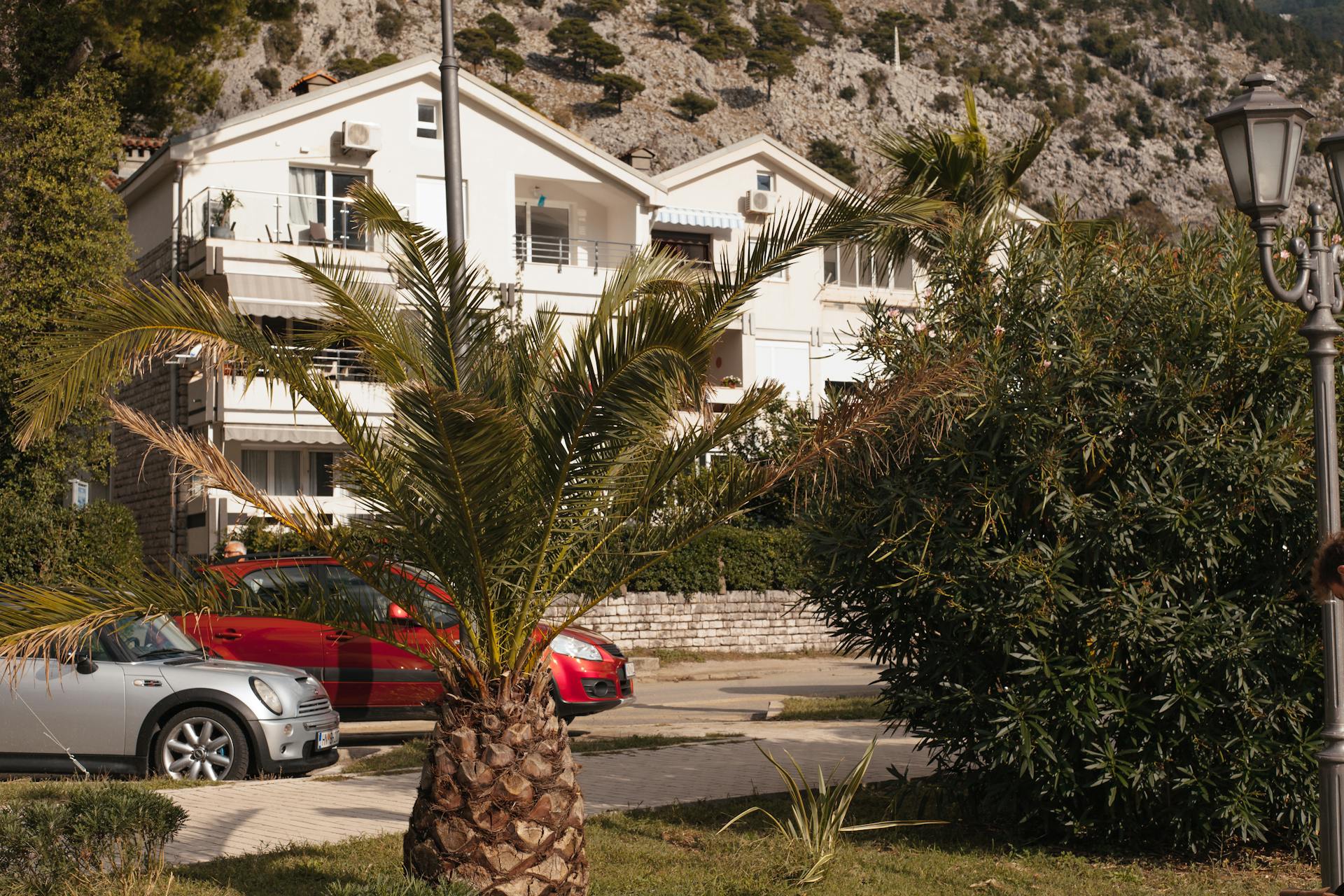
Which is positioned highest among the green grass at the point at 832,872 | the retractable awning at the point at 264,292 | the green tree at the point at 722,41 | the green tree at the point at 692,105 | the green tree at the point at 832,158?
the green tree at the point at 722,41

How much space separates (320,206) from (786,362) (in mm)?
13534

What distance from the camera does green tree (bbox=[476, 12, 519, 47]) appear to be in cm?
10138

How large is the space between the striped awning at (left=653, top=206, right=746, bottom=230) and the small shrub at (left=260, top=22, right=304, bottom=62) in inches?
2402

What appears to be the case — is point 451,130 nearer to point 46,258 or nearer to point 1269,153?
point 1269,153

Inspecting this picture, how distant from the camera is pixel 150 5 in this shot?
2508 cm

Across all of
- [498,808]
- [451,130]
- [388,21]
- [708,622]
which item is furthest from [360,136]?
[388,21]

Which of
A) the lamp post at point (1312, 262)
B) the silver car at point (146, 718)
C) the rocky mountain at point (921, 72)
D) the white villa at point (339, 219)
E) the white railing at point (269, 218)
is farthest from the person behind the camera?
the rocky mountain at point (921, 72)

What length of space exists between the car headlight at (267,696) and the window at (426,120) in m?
22.8

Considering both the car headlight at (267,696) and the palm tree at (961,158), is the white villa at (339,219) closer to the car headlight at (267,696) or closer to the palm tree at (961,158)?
the palm tree at (961,158)

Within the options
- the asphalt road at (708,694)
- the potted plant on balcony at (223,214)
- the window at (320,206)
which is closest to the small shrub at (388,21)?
the window at (320,206)

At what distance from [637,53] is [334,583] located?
104 metres

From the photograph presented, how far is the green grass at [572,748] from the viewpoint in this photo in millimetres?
11766

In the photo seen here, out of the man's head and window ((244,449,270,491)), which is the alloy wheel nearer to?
the man's head

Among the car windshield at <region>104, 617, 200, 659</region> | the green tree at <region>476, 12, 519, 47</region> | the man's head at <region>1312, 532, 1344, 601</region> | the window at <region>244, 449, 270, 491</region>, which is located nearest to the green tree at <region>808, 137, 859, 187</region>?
the green tree at <region>476, 12, 519, 47</region>
